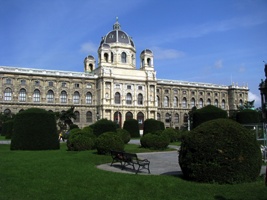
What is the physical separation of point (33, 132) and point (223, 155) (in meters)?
14.1

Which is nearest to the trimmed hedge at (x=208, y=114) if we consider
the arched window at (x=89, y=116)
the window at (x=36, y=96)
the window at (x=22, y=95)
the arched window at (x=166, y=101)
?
the arched window at (x=89, y=116)

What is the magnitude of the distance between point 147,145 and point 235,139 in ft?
43.7

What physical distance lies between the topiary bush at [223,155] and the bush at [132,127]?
30144 millimetres

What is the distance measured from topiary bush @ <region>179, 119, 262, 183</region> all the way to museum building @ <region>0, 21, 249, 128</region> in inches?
2006

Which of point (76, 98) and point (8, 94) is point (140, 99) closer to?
point (76, 98)

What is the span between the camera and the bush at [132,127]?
1526 inches

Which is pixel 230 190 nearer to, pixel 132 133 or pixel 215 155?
pixel 215 155

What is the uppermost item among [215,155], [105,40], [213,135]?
[105,40]

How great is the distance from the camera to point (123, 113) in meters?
61.1

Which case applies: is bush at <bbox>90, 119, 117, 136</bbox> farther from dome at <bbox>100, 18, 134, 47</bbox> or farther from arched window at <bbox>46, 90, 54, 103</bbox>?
dome at <bbox>100, 18, 134, 47</bbox>

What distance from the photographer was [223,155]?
8.15m

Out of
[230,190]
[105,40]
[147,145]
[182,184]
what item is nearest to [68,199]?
[182,184]

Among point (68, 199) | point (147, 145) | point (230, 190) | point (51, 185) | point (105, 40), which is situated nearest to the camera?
point (68, 199)

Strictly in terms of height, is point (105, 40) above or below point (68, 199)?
above
